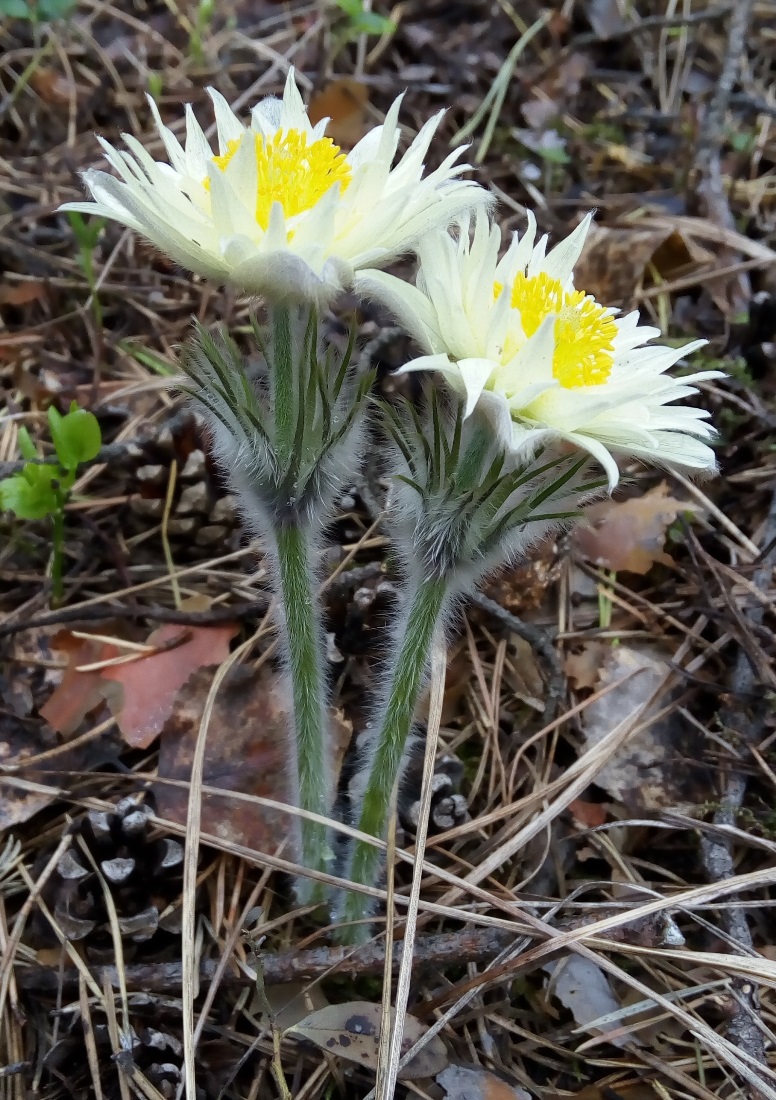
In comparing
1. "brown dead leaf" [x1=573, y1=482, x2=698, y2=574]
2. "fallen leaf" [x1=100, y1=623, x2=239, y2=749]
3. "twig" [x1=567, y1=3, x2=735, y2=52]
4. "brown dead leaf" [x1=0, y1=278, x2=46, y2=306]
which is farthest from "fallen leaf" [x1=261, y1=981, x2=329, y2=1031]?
"twig" [x1=567, y1=3, x2=735, y2=52]

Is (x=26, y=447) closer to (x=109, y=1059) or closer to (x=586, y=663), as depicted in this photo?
(x=109, y=1059)

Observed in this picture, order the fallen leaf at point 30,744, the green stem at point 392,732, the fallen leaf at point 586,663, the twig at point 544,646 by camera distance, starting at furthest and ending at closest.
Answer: the fallen leaf at point 586,663, the twig at point 544,646, the fallen leaf at point 30,744, the green stem at point 392,732

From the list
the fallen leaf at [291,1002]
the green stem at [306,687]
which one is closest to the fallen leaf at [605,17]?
the green stem at [306,687]

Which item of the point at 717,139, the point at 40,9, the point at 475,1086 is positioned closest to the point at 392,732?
the point at 475,1086

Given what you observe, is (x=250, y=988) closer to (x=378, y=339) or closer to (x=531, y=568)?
(x=531, y=568)

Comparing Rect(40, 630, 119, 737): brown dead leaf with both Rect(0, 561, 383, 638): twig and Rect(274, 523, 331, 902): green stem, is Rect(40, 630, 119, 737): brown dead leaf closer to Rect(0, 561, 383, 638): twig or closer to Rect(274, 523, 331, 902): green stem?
Rect(0, 561, 383, 638): twig

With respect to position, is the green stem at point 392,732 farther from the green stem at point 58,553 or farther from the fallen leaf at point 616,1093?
the green stem at point 58,553

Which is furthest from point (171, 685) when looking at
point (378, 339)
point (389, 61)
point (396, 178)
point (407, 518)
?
point (389, 61)

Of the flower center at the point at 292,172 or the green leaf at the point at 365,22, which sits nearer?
the flower center at the point at 292,172
